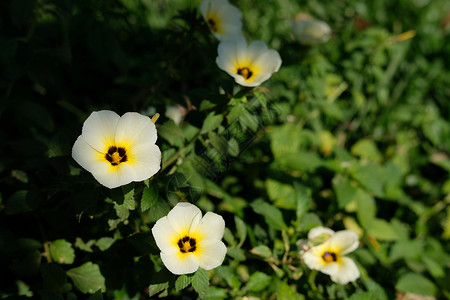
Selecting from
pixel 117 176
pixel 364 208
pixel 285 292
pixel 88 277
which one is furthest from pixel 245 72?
pixel 364 208

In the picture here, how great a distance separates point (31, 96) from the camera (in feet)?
7.64

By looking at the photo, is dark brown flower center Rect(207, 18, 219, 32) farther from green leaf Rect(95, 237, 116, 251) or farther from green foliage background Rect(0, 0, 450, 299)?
green leaf Rect(95, 237, 116, 251)

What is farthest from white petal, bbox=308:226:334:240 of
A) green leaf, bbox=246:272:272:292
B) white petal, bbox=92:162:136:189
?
white petal, bbox=92:162:136:189

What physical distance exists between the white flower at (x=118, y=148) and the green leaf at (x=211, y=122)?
1.19 ft

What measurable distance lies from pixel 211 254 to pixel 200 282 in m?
0.11

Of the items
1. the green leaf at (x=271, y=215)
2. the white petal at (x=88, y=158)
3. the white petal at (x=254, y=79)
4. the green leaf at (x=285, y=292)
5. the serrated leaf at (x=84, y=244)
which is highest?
the white petal at (x=254, y=79)

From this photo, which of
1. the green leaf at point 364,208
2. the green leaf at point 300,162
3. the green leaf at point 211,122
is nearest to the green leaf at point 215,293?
the green leaf at point 211,122

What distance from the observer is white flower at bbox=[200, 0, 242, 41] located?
1.71m

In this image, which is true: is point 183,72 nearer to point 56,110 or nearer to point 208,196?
point 208,196

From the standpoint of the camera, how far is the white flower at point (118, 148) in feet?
3.82

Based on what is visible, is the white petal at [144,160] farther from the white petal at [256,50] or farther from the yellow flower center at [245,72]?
the white petal at [256,50]

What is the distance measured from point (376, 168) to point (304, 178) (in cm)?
42

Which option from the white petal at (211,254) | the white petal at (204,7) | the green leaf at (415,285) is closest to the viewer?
the white petal at (211,254)

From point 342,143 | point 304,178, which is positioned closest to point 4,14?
point 304,178
